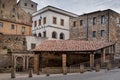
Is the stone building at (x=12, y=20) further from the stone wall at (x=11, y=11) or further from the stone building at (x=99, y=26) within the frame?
the stone building at (x=99, y=26)

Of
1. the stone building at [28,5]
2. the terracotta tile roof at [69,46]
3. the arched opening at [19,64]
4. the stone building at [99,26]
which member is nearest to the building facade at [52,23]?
the stone building at [99,26]

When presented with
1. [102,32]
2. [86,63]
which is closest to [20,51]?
[86,63]

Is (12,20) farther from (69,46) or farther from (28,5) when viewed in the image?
(28,5)

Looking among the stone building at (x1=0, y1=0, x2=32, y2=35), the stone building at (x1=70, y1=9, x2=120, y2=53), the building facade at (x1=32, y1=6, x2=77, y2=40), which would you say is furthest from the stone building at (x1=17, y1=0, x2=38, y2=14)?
the stone building at (x1=70, y1=9, x2=120, y2=53)

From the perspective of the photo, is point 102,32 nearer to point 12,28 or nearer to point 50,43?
point 50,43

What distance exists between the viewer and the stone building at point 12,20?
122 feet

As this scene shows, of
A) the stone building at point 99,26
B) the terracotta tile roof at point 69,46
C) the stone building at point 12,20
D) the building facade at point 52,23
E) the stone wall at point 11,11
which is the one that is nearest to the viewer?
the terracotta tile roof at point 69,46

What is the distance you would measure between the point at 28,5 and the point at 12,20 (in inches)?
819

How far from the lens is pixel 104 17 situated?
34.8m

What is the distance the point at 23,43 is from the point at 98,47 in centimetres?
1422

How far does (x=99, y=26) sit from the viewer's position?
35.7 metres

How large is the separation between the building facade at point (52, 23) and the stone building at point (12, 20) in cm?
270

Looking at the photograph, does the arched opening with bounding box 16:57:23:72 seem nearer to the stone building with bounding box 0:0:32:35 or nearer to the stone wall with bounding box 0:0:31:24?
the stone building with bounding box 0:0:32:35

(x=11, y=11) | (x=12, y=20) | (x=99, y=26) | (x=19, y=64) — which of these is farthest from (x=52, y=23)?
(x=19, y=64)
